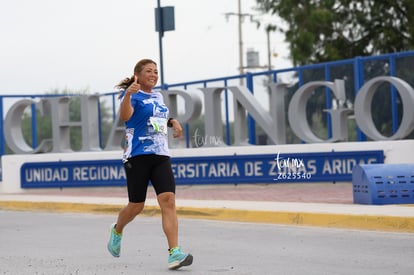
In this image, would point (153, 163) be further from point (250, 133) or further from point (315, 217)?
point (250, 133)

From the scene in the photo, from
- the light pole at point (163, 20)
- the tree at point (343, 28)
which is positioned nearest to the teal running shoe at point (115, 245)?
the light pole at point (163, 20)

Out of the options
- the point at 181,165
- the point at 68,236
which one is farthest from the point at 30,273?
the point at 181,165

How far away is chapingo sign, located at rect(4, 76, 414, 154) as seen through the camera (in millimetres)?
20219

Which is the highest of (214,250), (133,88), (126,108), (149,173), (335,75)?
(335,75)

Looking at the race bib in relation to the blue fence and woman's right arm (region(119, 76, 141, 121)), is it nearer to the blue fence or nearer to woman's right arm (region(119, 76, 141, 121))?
woman's right arm (region(119, 76, 141, 121))

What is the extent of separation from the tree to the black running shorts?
27.5m

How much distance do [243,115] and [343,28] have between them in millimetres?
16494

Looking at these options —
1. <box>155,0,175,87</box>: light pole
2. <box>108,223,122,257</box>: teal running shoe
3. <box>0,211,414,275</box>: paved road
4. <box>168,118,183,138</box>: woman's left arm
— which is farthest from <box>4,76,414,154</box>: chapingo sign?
<box>108,223,122,257</box>: teal running shoe

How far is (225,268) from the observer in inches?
369

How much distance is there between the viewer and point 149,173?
9.54 meters

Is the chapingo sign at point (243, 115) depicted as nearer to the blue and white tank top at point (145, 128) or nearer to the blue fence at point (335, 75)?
the blue fence at point (335, 75)

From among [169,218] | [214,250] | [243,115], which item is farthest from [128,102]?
[243,115]

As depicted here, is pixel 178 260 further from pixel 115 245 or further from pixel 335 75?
pixel 335 75

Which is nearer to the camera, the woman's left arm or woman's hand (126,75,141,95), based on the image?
woman's hand (126,75,141,95)
